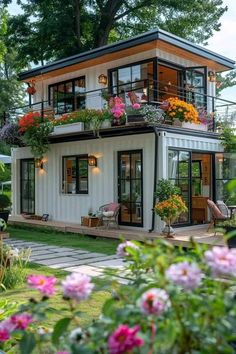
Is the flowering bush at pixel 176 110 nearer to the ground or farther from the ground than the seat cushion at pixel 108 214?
farther from the ground

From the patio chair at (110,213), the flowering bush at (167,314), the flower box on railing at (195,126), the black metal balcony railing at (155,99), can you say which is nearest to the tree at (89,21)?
the black metal balcony railing at (155,99)

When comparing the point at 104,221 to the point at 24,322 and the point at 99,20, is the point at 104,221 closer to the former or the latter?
the point at 24,322

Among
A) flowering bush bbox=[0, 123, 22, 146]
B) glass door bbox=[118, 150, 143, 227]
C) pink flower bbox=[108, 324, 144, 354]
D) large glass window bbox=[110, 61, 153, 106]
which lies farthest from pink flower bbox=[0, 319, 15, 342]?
flowering bush bbox=[0, 123, 22, 146]

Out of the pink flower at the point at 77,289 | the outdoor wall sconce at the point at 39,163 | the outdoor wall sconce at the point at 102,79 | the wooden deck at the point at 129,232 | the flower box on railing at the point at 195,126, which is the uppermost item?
the outdoor wall sconce at the point at 102,79

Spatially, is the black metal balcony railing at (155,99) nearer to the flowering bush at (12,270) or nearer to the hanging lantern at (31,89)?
the hanging lantern at (31,89)

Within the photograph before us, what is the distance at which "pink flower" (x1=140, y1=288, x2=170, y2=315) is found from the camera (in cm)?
136

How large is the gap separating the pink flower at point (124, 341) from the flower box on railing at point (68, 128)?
12.2m

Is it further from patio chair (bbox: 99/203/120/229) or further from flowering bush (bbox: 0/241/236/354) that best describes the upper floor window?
flowering bush (bbox: 0/241/236/354)

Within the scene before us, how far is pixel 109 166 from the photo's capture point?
1307 cm

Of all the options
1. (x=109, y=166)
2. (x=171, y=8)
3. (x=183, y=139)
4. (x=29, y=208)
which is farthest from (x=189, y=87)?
(x=171, y=8)

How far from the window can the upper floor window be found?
214cm

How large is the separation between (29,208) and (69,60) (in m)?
5.82

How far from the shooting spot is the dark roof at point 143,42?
1212 centimetres

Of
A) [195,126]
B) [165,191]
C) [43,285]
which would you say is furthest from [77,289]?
[195,126]
